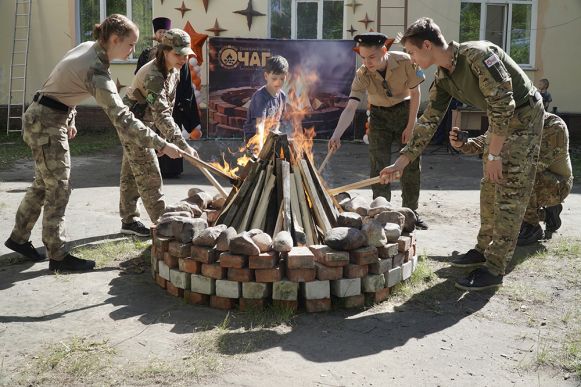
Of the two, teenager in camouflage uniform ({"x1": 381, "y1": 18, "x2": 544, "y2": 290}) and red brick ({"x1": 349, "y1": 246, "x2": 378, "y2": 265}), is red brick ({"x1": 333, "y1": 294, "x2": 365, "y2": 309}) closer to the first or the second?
red brick ({"x1": 349, "y1": 246, "x2": 378, "y2": 265})

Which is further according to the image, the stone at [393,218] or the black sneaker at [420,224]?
the black sneaker at [420,224]

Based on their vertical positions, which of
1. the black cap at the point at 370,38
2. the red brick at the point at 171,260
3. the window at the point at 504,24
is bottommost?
the red brick at the point at 171,260

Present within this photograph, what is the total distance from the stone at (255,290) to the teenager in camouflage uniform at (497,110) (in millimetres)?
1516

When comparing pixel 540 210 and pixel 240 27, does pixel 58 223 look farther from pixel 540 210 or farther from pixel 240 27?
pixel 240 27

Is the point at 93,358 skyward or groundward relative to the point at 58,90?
groundward

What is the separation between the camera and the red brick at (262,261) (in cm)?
427

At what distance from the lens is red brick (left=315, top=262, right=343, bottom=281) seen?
432 centimetres

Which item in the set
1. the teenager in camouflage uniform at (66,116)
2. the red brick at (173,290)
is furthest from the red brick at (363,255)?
the teenager in camouflage uniform at (66,116)

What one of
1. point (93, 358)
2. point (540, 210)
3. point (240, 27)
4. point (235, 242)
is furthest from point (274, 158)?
point (240, 27)

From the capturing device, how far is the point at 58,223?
17.3 feet

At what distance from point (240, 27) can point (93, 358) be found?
12810mm

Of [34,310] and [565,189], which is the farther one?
[565,189]

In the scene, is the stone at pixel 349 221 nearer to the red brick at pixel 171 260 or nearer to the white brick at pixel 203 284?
the white brick at pixel 203 284

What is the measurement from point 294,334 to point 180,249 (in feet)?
3.48
